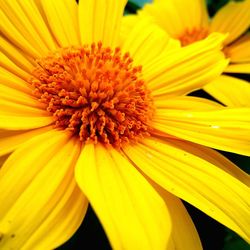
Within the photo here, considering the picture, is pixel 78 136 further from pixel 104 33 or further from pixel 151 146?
pixel 104 33

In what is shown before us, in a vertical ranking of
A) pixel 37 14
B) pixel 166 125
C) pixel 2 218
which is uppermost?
pixel 37 14

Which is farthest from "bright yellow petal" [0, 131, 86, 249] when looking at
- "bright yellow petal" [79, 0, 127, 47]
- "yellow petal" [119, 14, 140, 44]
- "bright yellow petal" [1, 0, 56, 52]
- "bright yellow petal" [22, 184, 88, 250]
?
"yellow petal" [119, 14, 140, 44]

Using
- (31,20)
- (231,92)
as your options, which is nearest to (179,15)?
(231,92)

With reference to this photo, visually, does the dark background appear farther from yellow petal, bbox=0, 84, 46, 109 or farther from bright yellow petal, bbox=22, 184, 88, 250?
yellow petal, bbox=0, 84, 46, 109

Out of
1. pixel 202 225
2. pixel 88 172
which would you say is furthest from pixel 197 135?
pixel 88 172

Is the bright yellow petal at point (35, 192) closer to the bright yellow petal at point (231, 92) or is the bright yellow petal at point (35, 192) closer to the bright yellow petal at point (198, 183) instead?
the bright yellow petal at point (198, 183)

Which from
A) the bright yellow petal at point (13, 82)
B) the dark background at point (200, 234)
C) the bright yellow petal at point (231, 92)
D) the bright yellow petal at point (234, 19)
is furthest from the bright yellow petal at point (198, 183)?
the bright yellow petal at point (234, 19)
